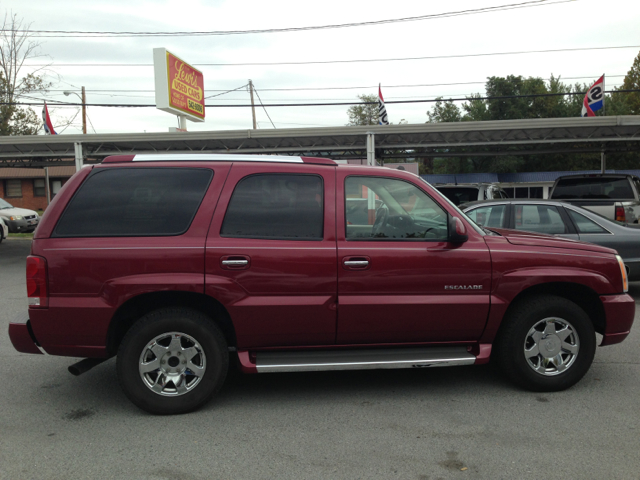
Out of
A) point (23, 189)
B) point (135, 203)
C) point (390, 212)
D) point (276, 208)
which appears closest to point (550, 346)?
point (390, 212)

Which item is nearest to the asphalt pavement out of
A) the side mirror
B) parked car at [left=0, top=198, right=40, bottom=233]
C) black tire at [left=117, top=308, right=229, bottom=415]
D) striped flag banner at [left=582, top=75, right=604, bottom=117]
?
black tire at [left=117, top=308, right=229, bottom=415]

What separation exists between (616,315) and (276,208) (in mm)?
2993

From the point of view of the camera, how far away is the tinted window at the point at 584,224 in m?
7.71

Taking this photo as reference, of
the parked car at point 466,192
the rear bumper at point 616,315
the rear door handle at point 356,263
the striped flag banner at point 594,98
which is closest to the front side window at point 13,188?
the parked car at point 466,192

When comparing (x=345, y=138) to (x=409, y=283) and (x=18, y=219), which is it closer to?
(x=18, y=219)

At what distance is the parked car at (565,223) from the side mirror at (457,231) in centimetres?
338

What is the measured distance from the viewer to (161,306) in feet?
13.8

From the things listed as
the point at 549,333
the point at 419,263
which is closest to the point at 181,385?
the point at 419,263

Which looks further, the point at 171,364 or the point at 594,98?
the point at 594,98

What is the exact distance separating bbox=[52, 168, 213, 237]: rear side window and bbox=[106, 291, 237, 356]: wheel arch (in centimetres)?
49

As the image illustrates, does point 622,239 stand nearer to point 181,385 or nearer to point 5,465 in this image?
point 181,385

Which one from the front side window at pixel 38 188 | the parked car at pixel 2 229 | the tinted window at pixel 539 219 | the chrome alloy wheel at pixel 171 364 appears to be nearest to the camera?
the chrome alloy wheel at pixel 171 364

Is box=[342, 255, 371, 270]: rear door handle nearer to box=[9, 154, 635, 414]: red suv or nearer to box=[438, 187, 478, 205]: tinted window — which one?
box=[9, 154, 635, 414]: red suv

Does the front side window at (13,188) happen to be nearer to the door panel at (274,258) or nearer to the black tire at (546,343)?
Result: the door panel at (274,258)
